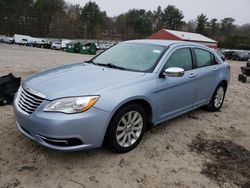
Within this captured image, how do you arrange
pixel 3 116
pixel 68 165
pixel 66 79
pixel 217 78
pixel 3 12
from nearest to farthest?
pixel 68 165 < pixel 66 79 < pixel 3 116 < pixel 217 78 < pixel 3 12

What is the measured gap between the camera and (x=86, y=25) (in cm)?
7831

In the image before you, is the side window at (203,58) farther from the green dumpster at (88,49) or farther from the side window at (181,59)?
the green dumpster at (88,49)

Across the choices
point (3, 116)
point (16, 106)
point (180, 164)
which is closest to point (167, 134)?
point (180, 164)

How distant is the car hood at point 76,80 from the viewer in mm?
3043

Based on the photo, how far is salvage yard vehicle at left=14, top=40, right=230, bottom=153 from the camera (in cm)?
292

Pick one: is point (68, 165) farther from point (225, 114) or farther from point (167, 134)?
point (225, 114)

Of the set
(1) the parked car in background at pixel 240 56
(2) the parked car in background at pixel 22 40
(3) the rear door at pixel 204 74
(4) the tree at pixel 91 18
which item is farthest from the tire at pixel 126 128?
(4) the tree at pixel 91 18

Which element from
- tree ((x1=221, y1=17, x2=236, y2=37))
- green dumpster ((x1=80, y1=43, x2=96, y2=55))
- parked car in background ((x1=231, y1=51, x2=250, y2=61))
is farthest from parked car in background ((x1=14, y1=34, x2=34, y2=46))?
tree ((x1=221, y1=17, x2=236, y2=37))

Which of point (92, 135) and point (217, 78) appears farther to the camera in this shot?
point (217, 78)

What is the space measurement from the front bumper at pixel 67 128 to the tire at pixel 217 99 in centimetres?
317

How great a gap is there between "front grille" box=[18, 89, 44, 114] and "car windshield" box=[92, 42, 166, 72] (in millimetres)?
1355

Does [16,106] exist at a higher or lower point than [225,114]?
higher

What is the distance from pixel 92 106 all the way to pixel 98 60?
1.68 metres

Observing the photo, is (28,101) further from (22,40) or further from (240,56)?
(22,40)
